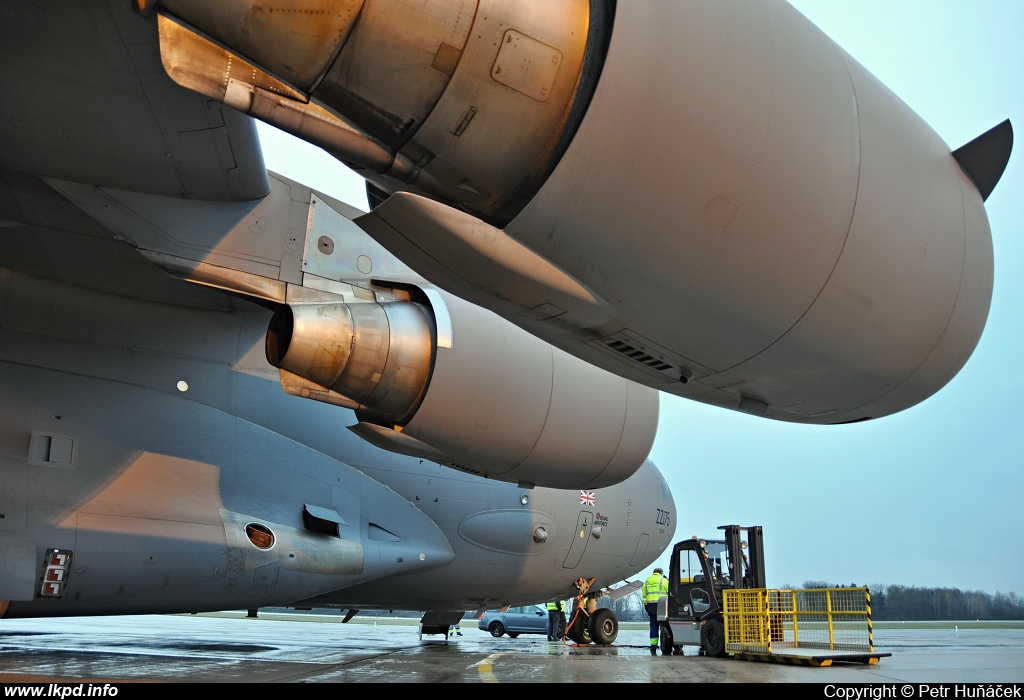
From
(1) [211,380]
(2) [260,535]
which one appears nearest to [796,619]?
(2) [260,535]

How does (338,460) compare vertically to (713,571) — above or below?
above

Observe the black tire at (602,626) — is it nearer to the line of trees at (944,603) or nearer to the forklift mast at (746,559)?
the forklift mast at (746,559)

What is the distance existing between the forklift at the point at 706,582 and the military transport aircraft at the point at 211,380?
546 centimetres

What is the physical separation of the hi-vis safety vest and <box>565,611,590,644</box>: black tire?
228 cm

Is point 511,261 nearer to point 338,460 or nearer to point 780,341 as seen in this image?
point 780,341

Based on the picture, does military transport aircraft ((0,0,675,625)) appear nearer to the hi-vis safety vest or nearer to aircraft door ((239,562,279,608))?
aircraft door ((239,562,279,608))

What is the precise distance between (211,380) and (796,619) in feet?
26.5

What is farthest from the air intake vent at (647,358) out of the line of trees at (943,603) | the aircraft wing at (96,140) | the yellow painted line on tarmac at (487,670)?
the line of trees at (943,603)

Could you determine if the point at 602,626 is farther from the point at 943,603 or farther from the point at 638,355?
the point at 943,603

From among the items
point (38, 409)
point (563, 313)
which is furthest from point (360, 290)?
point (563, 313)

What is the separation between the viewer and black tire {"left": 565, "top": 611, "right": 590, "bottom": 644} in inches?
497

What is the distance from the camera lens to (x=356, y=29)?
2891mm

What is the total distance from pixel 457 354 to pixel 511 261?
9.73ft
